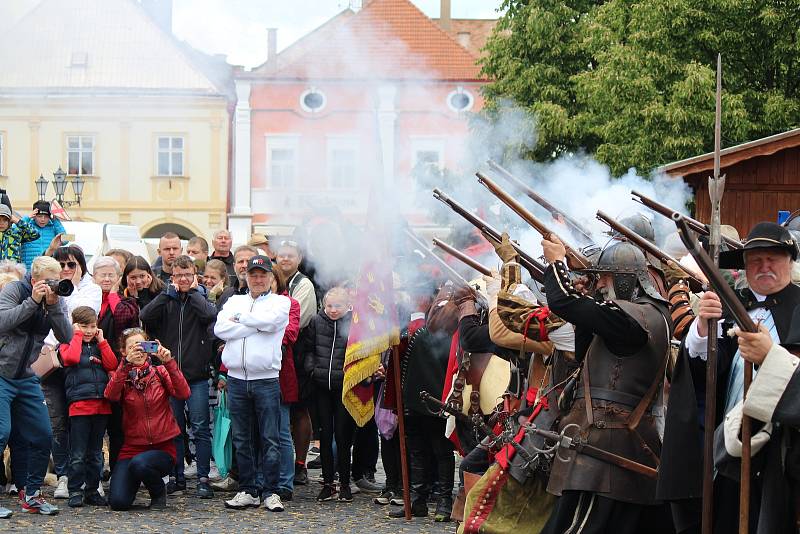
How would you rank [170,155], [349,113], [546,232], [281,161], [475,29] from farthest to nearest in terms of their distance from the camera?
[475,29], [170,155], [281,161], [349,113], [546,232]

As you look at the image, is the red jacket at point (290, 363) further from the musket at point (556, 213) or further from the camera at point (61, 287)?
the musket at point (556, 213)

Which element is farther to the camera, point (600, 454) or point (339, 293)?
point (339, 293)

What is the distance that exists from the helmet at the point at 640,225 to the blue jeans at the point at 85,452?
419 cm

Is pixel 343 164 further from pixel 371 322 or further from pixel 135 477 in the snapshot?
pixel 135 477

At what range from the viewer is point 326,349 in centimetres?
1008

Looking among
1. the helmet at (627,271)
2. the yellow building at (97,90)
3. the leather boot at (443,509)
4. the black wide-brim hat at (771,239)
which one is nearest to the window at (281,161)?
the yellow building at (97,90)

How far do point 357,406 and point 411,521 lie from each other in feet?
3.36

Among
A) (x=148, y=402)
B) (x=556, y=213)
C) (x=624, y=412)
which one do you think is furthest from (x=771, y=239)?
(x=148, y=402)

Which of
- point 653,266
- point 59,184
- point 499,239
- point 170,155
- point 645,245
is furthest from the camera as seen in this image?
point 170,155

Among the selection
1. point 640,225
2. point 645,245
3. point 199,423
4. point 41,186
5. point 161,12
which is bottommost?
point 199,423

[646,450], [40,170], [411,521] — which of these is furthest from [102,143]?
[646,450]

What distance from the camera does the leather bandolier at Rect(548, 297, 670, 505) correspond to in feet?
20.0

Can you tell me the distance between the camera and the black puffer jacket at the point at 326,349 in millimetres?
10000

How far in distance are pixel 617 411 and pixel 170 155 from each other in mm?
18115
